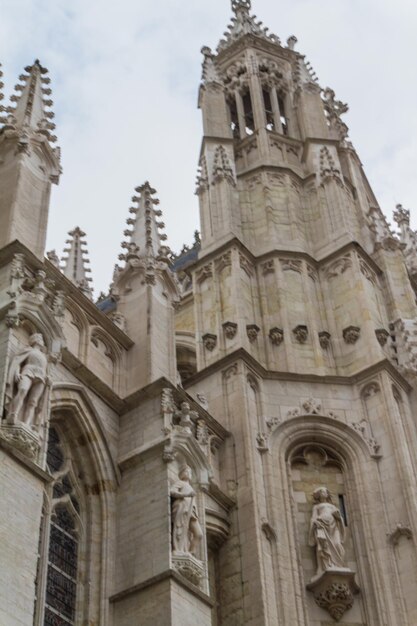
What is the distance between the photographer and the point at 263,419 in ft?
68.3

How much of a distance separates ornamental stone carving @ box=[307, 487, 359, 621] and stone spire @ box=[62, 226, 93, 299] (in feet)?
26.9

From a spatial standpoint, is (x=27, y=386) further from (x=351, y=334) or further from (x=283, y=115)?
(x=283, y=115)

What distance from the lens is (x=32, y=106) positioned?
20.8 m

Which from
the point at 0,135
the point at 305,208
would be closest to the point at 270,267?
the point at 305,208

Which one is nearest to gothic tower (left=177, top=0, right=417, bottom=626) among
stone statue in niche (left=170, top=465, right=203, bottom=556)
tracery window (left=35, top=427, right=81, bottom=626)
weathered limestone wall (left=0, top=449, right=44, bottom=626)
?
stone statue in niche (left=170, top=465, right=203, bottom=556)

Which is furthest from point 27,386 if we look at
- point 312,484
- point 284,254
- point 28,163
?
A: point 284,254

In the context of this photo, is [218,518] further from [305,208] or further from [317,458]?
[305,208]

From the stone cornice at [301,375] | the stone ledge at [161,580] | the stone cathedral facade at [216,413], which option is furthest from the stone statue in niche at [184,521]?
the stone cornice at [301,375]

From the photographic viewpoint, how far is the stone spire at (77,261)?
1006 inches

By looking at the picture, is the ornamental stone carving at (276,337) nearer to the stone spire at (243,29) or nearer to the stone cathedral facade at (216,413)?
the stone cathedral facade at (216,413)

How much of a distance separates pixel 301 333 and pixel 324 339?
459mm

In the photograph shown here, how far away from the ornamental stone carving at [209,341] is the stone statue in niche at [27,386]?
25.2 ft

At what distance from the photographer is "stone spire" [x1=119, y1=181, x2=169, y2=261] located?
21.8m

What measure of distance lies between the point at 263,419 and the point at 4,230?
5855mm
